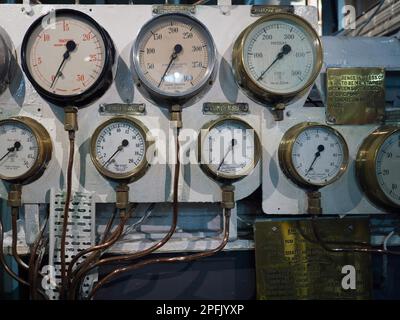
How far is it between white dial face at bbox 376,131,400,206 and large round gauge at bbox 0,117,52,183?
1.16 metres

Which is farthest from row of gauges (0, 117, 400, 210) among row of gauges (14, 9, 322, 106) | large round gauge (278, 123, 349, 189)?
row of gauges (14, 9, 322, 106)

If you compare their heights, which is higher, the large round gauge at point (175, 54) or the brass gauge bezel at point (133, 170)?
the large round gauge at point (175, 54)

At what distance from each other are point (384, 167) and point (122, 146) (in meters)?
0.92

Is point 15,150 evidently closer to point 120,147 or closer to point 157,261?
point 120,147

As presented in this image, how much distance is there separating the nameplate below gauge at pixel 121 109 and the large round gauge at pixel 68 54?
2.7 inches

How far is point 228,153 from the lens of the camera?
1.08m

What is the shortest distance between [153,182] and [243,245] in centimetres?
40

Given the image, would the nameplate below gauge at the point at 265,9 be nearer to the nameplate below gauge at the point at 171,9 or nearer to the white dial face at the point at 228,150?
the nameplate below gauge at the point at 171,9

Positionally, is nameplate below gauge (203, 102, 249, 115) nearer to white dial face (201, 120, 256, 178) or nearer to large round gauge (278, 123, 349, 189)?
white dial face (201, 120, 256, 178)

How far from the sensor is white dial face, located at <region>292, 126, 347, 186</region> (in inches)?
43.1

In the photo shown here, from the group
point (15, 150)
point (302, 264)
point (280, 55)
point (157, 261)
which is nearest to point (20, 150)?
point (15, 150)

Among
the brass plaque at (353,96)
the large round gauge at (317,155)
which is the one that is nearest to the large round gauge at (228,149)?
the large round gauge at (317,155)

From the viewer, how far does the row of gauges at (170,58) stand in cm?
106
